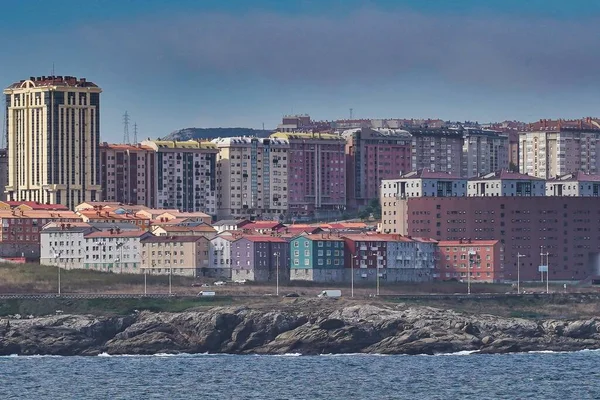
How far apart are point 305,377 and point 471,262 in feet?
208

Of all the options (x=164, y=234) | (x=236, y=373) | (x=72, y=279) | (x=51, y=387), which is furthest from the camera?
(x=164, y=234)

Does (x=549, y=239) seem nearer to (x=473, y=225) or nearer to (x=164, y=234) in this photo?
(x=473, y=225)

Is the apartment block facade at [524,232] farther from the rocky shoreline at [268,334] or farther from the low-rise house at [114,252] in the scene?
the rocky shoreline at [268,334]

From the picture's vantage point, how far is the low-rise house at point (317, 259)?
603ft

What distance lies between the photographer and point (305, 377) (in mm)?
129750

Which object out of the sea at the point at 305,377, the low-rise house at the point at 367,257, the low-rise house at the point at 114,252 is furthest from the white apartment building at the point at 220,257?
the sea at the point at 305,377

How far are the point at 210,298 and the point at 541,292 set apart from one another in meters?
32.5

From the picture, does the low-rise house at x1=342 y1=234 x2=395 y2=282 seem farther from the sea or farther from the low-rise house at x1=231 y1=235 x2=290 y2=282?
the sea

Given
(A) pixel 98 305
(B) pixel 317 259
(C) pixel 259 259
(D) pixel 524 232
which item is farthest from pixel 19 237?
(D) pixel 524 232

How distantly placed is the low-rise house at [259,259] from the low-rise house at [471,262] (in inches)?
623

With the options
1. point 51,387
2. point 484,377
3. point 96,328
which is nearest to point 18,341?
point 96,328

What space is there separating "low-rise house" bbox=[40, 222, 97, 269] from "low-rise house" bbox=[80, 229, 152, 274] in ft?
2.02

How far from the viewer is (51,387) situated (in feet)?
402

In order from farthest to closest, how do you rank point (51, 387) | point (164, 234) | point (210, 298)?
1. point (164, 234)
2. point (210, 298)
3. point (51, 387)
